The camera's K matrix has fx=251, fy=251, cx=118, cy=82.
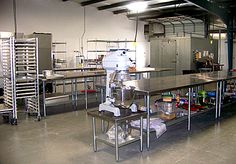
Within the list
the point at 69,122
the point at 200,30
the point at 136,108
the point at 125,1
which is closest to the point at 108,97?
the point at 136,108

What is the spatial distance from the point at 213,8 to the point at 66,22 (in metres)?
4.77

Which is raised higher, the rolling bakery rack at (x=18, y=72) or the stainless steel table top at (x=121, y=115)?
the rolling bakery rack at (x=18, y=72)

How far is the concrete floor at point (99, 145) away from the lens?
3121mm

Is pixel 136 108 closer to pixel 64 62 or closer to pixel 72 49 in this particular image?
pixel 64 62

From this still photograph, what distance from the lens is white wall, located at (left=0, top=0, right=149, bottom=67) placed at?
754 centimetres

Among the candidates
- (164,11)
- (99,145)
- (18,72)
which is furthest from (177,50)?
(99,145)

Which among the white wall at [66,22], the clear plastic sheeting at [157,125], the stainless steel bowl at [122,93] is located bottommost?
the clear plastic sheeting at [157,125]

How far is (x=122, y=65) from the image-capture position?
3.06 metres

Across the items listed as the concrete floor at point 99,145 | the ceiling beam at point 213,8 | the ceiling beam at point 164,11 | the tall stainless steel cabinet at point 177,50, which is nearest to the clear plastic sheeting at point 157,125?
the concrete floor at point 99,145

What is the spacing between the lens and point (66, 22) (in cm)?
870

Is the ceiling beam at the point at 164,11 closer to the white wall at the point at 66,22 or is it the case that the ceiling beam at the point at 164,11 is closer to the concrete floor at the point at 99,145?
the white wall at the point at 66,22

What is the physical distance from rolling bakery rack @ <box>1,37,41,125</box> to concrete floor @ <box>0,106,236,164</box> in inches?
→ 18.4

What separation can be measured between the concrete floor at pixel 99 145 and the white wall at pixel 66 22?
156 inches

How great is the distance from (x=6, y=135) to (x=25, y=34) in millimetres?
4421
